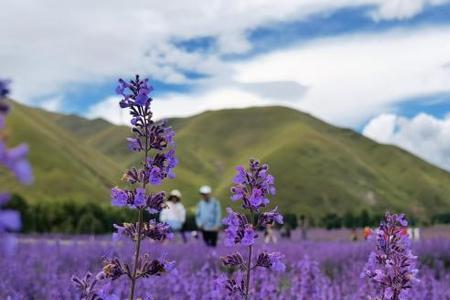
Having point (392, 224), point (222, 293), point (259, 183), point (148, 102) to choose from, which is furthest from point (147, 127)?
point (222, 293)

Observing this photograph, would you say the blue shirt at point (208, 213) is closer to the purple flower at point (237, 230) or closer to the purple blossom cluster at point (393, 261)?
the purple blossom cluster at point (393, 261)

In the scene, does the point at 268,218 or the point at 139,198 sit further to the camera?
the point at 268,218

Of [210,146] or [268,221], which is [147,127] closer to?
[268,221]

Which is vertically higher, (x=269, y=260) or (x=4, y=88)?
(x=4, y=88)

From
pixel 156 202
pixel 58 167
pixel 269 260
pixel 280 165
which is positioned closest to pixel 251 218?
pixel 269 260

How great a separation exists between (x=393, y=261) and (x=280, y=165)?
12551 cm

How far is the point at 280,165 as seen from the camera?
420 ft

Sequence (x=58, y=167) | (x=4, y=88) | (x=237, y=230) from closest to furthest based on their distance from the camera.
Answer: (x=4, y=88) < (x=237, y=230) < (x=58, y=167)

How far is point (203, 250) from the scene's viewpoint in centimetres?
1041

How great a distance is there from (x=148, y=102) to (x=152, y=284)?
3.41 metres

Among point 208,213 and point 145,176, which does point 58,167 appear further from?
point 145,176

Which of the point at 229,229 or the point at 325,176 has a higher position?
the point at 325,176

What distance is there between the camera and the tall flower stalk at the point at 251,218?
Answer: 2.40 meters

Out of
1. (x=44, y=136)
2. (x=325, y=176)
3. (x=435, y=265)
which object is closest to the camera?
(x=435, y=265)
